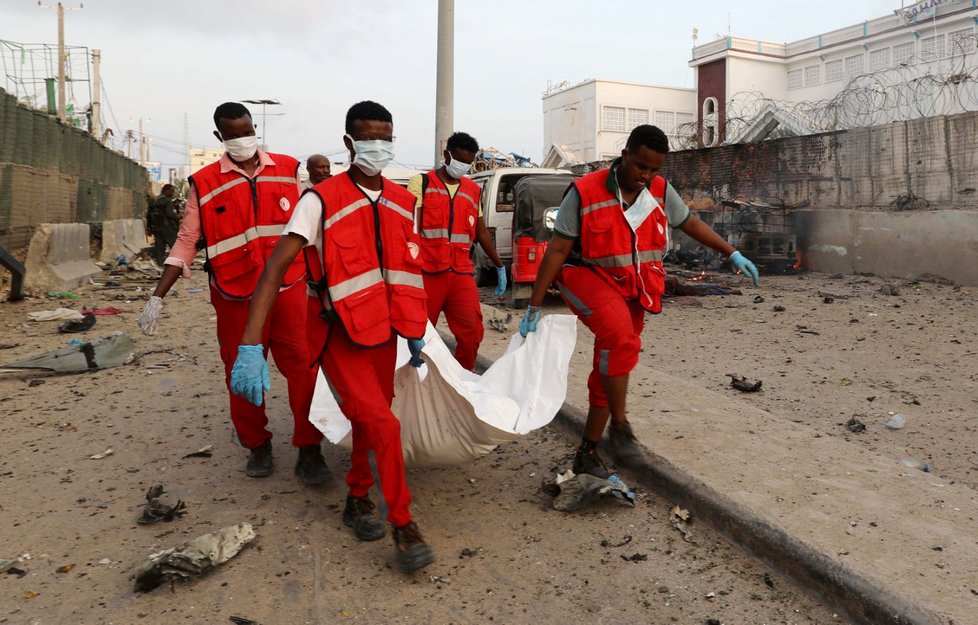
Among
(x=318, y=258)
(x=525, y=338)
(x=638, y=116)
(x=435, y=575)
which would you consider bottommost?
(x=435, y=575)

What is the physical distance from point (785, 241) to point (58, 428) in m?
12.0

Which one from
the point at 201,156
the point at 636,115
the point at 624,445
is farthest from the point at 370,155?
the point at 201,156

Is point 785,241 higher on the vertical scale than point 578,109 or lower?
lower

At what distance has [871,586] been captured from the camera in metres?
2.65

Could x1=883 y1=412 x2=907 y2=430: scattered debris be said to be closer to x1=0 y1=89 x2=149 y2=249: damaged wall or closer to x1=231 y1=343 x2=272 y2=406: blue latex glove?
x1=231 y1=343 x2=272 y2=406: blue latex glove

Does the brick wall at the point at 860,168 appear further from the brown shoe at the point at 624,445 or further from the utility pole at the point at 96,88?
the utility pole at the point at 96,88

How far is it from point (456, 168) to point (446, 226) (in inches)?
19.6

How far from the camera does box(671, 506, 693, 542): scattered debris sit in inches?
136

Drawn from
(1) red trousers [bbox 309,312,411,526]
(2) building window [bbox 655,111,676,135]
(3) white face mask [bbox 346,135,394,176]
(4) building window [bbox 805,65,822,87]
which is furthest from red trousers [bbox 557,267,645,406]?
(2) building window [bbox 655,111,676,135]

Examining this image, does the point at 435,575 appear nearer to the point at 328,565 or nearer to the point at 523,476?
the point at 328,565

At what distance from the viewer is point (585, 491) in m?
3.69

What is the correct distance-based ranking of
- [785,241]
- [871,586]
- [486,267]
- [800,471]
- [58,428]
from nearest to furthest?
[871,586] → [800,471] → [58,428] → [486,267] → [785,241]

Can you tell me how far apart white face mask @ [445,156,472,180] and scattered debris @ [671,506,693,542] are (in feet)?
9.67

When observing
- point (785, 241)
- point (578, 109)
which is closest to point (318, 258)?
point (785, 241)
